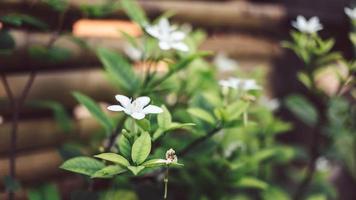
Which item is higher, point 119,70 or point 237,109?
point 119,70

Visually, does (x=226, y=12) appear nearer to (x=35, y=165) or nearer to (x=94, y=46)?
(x=94, y=46)

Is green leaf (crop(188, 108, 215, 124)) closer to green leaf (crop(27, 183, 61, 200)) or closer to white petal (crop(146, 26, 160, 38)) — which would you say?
white petal (crop(146, 26, 160, 38))

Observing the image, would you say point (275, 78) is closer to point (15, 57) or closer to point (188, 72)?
point (188, 72)

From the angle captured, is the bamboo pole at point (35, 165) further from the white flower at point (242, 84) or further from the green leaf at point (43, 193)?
the white flower at point (242, 84)

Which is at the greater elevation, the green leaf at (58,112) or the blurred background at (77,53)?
the blurred background at (77,53)

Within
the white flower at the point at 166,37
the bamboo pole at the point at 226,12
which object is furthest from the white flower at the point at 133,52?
the white flower at the point at 166,37

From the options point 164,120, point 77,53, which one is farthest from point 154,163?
point 77,53

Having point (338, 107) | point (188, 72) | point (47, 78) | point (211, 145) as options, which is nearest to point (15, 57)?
point (47, 78)
